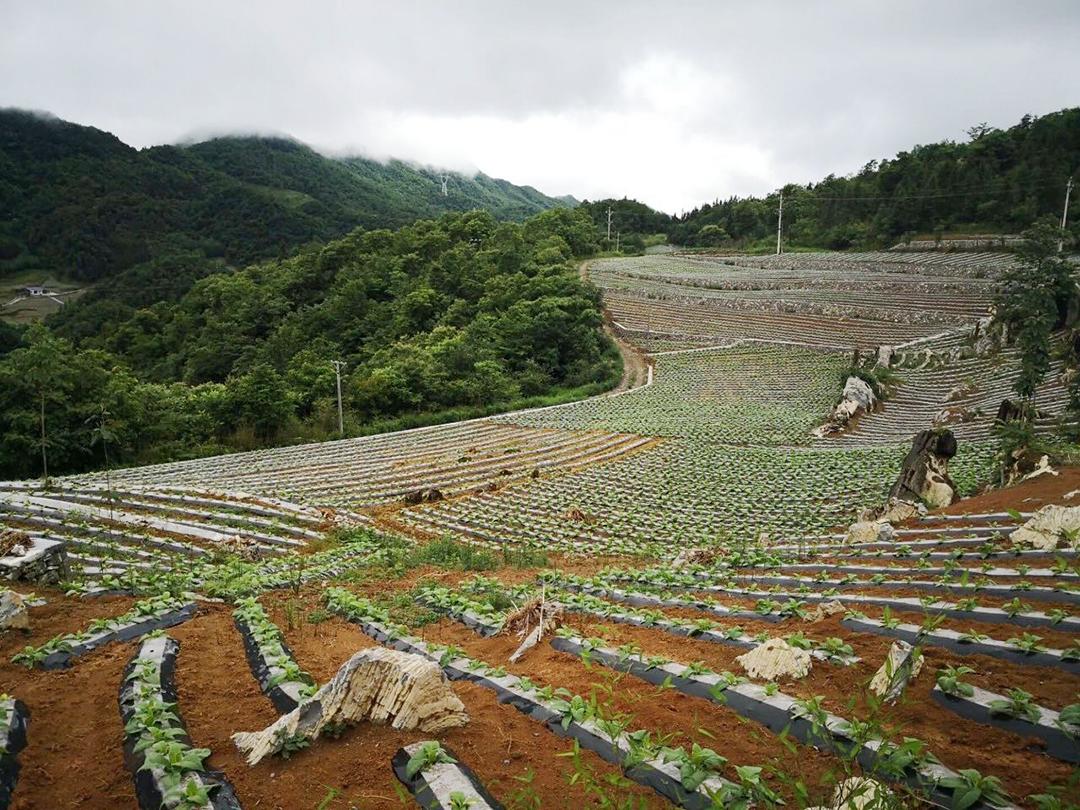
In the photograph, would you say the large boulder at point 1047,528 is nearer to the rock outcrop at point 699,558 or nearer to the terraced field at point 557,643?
the terraced field at point 557,643

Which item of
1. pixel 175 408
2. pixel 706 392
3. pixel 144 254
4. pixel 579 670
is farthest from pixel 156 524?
pixel 144 254

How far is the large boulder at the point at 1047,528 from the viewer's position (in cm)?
576

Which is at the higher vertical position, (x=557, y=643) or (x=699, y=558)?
(x=557, y=643)

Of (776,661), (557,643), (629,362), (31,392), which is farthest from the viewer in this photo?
(629,362)

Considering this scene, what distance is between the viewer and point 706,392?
1388 inches

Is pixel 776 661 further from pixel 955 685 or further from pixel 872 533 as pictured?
pixel 872 533

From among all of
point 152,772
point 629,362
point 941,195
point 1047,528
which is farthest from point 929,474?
point 941,195

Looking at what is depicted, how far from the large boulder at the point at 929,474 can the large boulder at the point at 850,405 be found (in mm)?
12374

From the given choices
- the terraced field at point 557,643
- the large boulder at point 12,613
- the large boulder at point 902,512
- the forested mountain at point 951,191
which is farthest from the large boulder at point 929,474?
the forested mountain at point 951,191

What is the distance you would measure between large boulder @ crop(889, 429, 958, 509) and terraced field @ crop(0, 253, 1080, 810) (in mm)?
1471

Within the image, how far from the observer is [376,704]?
3.53m

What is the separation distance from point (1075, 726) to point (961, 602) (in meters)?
2.08

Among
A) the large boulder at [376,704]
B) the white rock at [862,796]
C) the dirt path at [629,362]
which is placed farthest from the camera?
the dirt path at [629,362]

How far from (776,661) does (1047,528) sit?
4.00 meters
